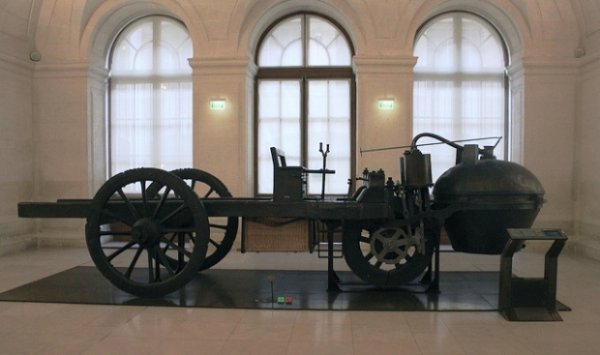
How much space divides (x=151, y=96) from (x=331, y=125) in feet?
13.6

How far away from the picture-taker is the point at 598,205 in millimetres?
8586

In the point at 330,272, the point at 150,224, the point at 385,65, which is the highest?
the point at 385,65

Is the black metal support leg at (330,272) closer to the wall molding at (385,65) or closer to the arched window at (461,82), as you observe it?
the wall molding at (385,65)

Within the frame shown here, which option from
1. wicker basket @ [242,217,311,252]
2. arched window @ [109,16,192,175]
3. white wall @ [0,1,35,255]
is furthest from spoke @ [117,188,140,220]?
arched window @ [109,16,192,175]

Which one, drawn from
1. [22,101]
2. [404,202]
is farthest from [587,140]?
[22,101]

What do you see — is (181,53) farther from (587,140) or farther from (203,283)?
(587,140)

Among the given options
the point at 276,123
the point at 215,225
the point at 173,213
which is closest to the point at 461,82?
the point at 276,123

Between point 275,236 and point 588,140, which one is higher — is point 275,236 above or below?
below

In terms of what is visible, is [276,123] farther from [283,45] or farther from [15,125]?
[15,125]

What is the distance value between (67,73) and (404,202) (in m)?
7.78

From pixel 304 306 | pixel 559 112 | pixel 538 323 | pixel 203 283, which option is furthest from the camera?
pixel 559 112

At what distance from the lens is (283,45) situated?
10.4 metres

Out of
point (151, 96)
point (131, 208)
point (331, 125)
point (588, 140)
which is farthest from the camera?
point (151, 96)

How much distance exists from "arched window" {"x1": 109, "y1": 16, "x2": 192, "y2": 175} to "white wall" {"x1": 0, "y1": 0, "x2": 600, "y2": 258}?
2.48 feet
